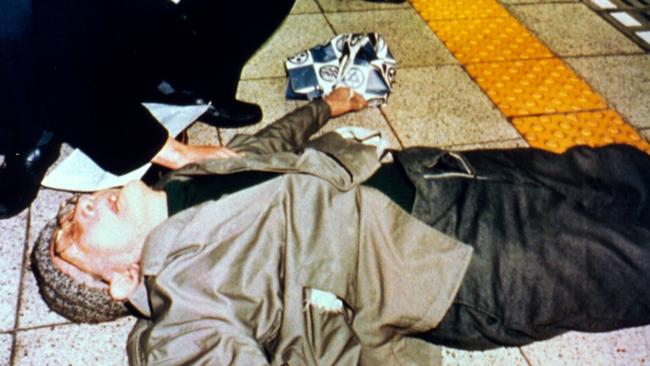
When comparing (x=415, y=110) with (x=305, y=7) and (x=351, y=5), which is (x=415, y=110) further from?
(x=305, y=7)

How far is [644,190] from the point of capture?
2047 millimetres

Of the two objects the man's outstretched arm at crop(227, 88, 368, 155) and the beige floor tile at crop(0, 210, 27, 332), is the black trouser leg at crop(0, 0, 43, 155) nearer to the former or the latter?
the beige floor tile at crop(0, 210, 27, 332)

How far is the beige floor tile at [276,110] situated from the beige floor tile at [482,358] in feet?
4.37

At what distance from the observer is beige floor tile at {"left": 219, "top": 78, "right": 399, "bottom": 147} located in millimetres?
3223

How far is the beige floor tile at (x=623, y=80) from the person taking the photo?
11.3 ft

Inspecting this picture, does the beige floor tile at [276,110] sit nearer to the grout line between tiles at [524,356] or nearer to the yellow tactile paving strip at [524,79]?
the yellow tactile paving strip at [524,79]

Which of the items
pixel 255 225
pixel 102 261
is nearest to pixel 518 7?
pixel 255 225

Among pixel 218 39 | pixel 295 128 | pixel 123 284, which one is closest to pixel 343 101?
pixel 295 128

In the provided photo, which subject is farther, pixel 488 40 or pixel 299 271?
pixel 488 40

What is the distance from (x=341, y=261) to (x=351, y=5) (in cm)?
315

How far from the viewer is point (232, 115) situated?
10.4 ft

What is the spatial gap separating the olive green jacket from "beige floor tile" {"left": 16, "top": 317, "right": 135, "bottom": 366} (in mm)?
438

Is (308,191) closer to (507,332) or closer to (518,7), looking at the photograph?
(507,332)

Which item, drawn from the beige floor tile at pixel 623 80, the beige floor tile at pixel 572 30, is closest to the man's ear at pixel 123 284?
the beige floor tile at pixel 623 80
